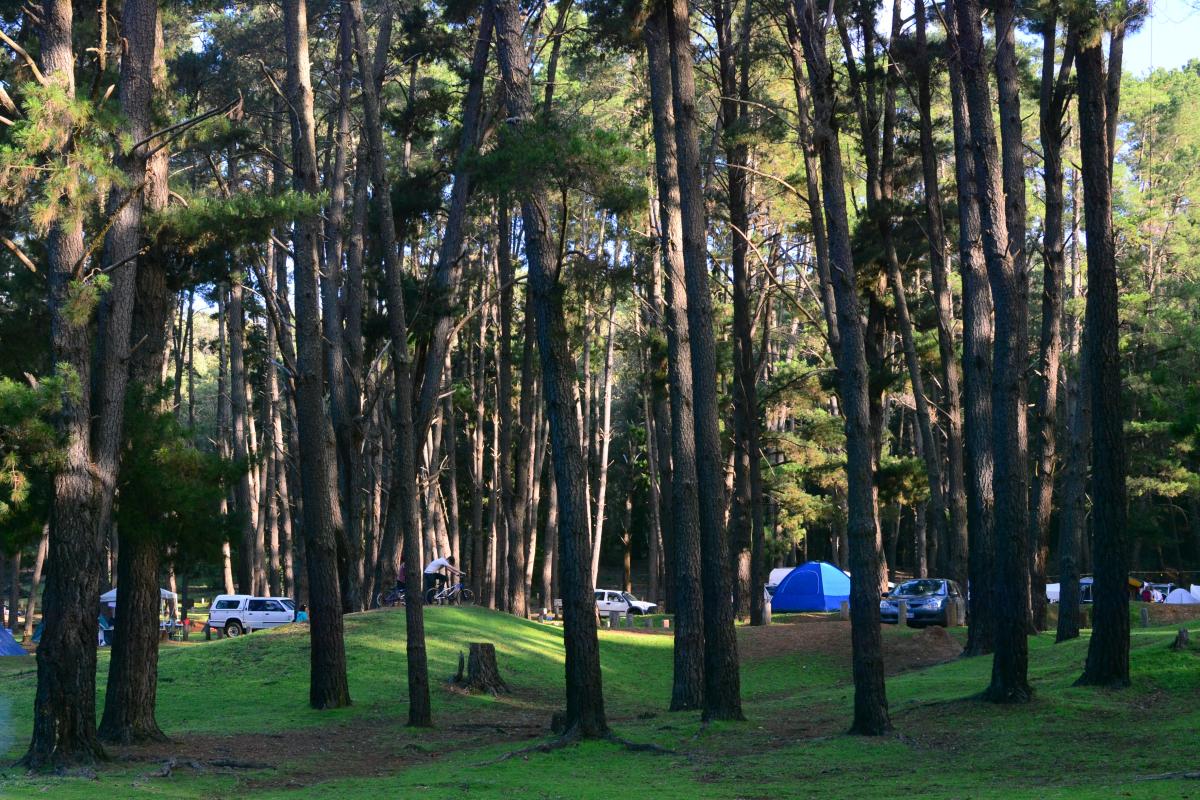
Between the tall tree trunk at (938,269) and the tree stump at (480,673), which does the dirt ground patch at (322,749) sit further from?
the tall tree trunk at (938,269)

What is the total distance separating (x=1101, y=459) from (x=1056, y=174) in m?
7.84

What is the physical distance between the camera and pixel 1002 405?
14.0 metres

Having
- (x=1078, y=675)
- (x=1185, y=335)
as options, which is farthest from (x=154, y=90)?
(x=1185, y=335)

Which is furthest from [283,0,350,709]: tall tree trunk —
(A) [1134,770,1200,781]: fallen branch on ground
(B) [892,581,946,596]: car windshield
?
(B) [892,581,946,596]: car windshield

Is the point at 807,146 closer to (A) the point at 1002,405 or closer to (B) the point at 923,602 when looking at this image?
(A) the point at 1002,405

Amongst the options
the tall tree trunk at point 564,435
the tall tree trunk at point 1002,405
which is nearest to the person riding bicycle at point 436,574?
the tall tree trunk at point 564,435

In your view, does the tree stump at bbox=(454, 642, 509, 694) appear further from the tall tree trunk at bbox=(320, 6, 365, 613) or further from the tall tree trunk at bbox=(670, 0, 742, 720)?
the tall tree trunk at bbox=(670, 0, 742, 720)

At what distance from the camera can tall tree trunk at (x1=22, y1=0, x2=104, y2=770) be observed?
1095 cm

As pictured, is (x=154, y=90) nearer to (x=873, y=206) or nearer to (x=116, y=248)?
(x=116, y=248)

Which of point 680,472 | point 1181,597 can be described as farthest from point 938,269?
point 1181,597

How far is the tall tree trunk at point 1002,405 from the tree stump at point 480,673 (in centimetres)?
834

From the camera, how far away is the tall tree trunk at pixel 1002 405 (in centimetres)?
1327

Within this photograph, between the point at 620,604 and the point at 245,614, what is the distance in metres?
13.4

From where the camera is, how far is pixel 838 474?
39.7 m
